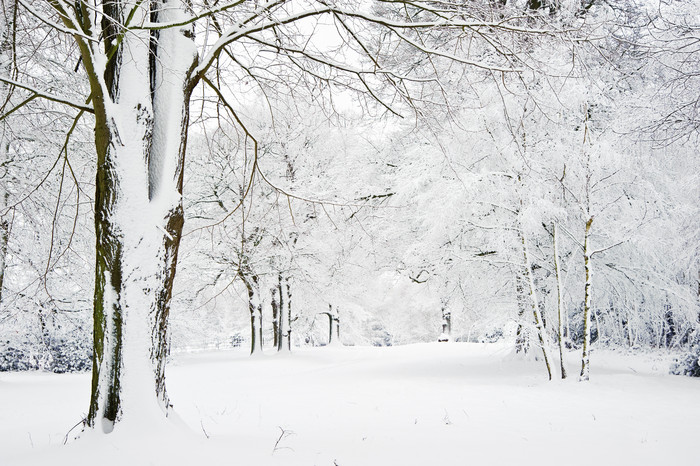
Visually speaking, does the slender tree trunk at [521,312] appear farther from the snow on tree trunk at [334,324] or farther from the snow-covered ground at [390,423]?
the snow on tree trunk at [334,324]

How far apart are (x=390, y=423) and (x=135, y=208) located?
3523mm

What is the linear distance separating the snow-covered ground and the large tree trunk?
0.39 metres

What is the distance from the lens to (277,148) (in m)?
16.8

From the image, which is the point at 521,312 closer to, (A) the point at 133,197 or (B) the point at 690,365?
(B) the point at 690,365

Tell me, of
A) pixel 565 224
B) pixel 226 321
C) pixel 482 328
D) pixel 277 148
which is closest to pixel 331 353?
pixel 277 148

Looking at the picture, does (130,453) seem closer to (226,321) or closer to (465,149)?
(465,149)

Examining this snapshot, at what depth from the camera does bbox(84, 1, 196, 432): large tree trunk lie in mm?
3418

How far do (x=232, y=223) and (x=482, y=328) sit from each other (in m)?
9.63

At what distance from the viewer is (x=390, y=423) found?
→ 505cm

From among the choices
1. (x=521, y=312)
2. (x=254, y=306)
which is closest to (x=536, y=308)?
(x=521, y=312)

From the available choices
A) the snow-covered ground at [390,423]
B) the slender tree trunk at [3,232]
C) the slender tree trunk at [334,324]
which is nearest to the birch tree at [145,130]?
the snow-covered ground at [390,423]

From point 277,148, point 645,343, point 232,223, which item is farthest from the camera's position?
point 277,148

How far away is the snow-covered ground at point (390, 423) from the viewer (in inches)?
130

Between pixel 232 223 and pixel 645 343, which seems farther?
pixel 232 223
